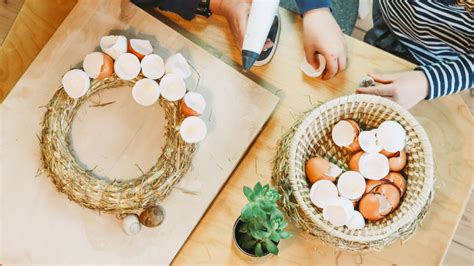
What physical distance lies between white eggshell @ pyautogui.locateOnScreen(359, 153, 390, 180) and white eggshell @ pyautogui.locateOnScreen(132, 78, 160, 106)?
351 millimetres

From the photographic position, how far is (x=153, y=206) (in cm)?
82

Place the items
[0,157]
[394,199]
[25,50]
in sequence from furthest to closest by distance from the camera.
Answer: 1. [25,50]
2. [0,157]
3. [394,199]

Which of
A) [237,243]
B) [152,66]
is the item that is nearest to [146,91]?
[152,66]

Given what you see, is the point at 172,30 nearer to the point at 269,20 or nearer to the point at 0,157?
the point at 269,20

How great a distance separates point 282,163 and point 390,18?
1.29 feet

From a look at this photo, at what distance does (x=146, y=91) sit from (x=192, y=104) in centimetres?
8

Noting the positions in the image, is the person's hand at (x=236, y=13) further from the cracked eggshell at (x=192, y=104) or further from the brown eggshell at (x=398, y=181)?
the brown eggshell at (x=398, y=181)

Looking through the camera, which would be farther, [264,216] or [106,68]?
[106,68]

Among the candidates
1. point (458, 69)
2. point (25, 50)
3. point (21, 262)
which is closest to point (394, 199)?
point (458, 69)

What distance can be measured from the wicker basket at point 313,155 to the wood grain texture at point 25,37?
52 cm

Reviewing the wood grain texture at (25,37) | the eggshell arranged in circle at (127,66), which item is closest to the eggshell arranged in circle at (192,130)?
the eggshell arranged in circle at (127,66)

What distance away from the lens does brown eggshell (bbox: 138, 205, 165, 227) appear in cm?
81

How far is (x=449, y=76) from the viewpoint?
847mm

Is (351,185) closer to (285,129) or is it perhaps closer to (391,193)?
(391,193)
